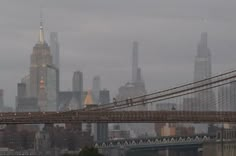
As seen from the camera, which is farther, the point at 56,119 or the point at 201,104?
the point at 201,104

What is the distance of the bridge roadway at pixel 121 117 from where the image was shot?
81.4 metres

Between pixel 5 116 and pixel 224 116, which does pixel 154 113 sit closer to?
pixel 224 116

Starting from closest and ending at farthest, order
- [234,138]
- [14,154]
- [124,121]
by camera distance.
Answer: [124,121]
[234,138]
[14,154]

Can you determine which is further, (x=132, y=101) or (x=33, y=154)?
(x=33, y=154)

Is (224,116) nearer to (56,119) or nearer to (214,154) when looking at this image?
(56,119)

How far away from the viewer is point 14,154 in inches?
7402

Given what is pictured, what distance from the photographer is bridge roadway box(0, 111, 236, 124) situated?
267ft

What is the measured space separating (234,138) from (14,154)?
72573 mm

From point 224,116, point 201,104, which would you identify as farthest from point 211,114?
point 201,104

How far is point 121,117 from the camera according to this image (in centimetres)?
8250

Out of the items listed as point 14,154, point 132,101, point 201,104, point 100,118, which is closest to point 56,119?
point 100,118

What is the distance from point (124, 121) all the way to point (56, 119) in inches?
196

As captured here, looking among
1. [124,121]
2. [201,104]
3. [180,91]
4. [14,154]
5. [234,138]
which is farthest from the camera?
[14,154]

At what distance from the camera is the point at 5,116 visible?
82.6 m
